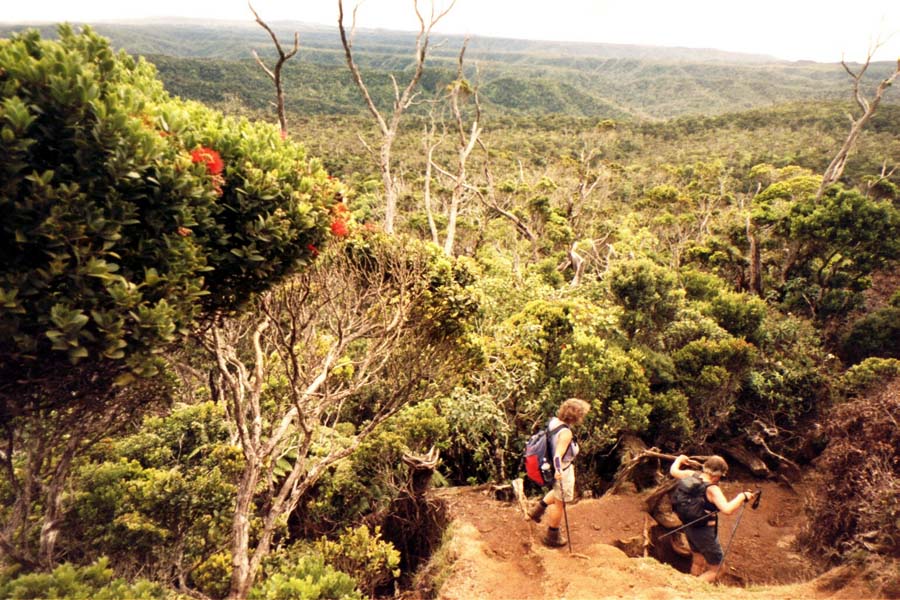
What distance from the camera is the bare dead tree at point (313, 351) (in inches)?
203

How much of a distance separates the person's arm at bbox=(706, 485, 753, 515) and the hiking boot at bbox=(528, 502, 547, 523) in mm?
2107

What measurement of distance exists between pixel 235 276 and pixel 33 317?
53.3 inches

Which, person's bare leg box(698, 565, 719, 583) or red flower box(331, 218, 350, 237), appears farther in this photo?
person's bare leg box(698, 565, 719, 583)

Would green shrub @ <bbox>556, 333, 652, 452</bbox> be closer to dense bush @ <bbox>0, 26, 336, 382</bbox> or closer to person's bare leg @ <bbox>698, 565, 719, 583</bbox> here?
person's bare leg @ <bbox>698, 565, 719, 583</bbox>

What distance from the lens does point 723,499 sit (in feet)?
17.4

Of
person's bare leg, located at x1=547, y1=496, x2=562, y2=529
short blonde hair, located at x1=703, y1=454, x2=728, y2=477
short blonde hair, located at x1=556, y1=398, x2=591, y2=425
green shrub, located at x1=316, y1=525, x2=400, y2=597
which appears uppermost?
short blonde hair, located at x1=556, y1=398, x2=591, y2=425

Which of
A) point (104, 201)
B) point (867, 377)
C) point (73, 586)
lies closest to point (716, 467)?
point (104, 201)

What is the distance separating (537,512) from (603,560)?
1.21 meters

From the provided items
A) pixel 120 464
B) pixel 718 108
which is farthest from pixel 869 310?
pixel 718 108

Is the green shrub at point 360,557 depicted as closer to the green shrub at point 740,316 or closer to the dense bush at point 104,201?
the dense bush at point 104,201

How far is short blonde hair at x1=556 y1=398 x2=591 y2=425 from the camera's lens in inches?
213

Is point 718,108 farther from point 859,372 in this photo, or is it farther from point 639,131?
point 859,372

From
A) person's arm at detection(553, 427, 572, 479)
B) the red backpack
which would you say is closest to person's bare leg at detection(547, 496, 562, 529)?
the red backpack

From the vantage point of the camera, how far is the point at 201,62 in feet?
430
